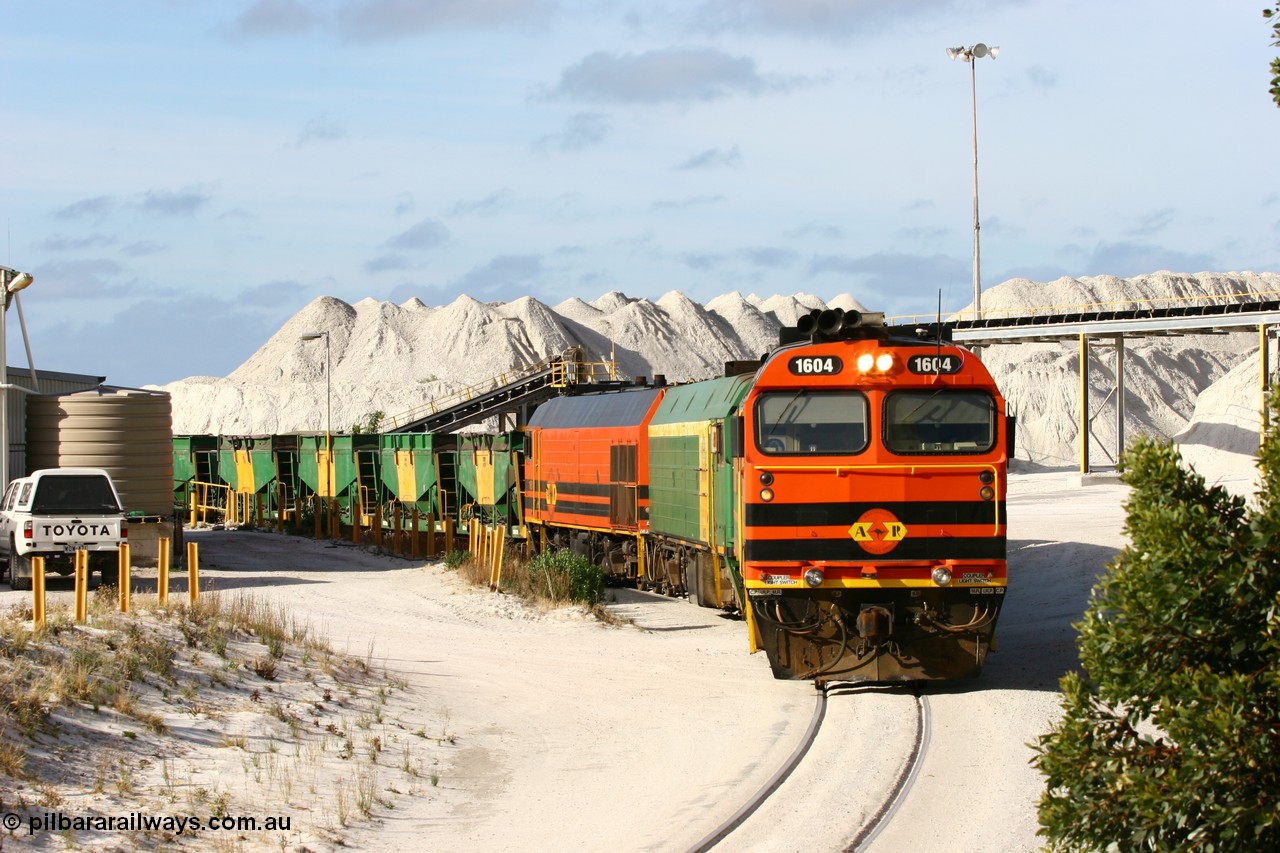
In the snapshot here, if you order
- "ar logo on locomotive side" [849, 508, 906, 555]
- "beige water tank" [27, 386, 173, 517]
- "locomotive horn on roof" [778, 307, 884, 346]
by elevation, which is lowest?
"ar logo on locomotive side" [849, 508, 906, 555]

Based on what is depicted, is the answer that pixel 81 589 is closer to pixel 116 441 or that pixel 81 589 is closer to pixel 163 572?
pixel 163 572

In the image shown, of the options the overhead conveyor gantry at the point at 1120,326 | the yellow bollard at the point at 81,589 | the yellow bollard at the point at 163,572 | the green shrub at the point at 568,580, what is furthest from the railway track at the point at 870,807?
the overhead conveyor gantry at the point at 1120,326

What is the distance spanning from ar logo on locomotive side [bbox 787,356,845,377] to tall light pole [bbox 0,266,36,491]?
1975 cm

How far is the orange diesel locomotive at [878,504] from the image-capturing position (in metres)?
14.2

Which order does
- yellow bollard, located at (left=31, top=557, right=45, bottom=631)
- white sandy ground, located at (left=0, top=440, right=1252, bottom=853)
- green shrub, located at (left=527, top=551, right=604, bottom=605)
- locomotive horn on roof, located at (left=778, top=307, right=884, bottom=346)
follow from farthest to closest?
green shrub, located at (left=527, top=551, right=604, bottom=605) < yellow bollard, located at (left=31, top=557, right=45, bottom=631) < locomotive horn on roof, located at (left=778, top=307, right=884, bottom=346) < white sandy ground, located at (left=0, top=440, right=1252, bottom=853)

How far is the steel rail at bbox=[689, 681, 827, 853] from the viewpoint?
30.9 ft

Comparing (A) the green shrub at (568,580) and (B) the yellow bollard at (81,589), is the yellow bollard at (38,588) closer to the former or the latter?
(B) the yellow bollard at (81,589)

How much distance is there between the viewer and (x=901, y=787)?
10680 millimetres

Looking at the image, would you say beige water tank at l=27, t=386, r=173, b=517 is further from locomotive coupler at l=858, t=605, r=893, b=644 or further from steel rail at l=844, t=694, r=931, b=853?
steel rail at l=844, t=694, r=931, b=853

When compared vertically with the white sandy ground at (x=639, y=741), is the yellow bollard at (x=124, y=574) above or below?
above

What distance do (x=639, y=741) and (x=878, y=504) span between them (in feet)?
11.2

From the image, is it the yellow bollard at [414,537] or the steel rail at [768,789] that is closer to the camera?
the steel rail at [768,789]

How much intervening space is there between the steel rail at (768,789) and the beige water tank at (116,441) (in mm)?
18783

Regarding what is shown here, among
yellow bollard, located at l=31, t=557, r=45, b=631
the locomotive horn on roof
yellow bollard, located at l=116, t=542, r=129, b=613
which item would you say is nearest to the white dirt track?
yellow bollard, located at l=116, t=542, r=129, b=613
